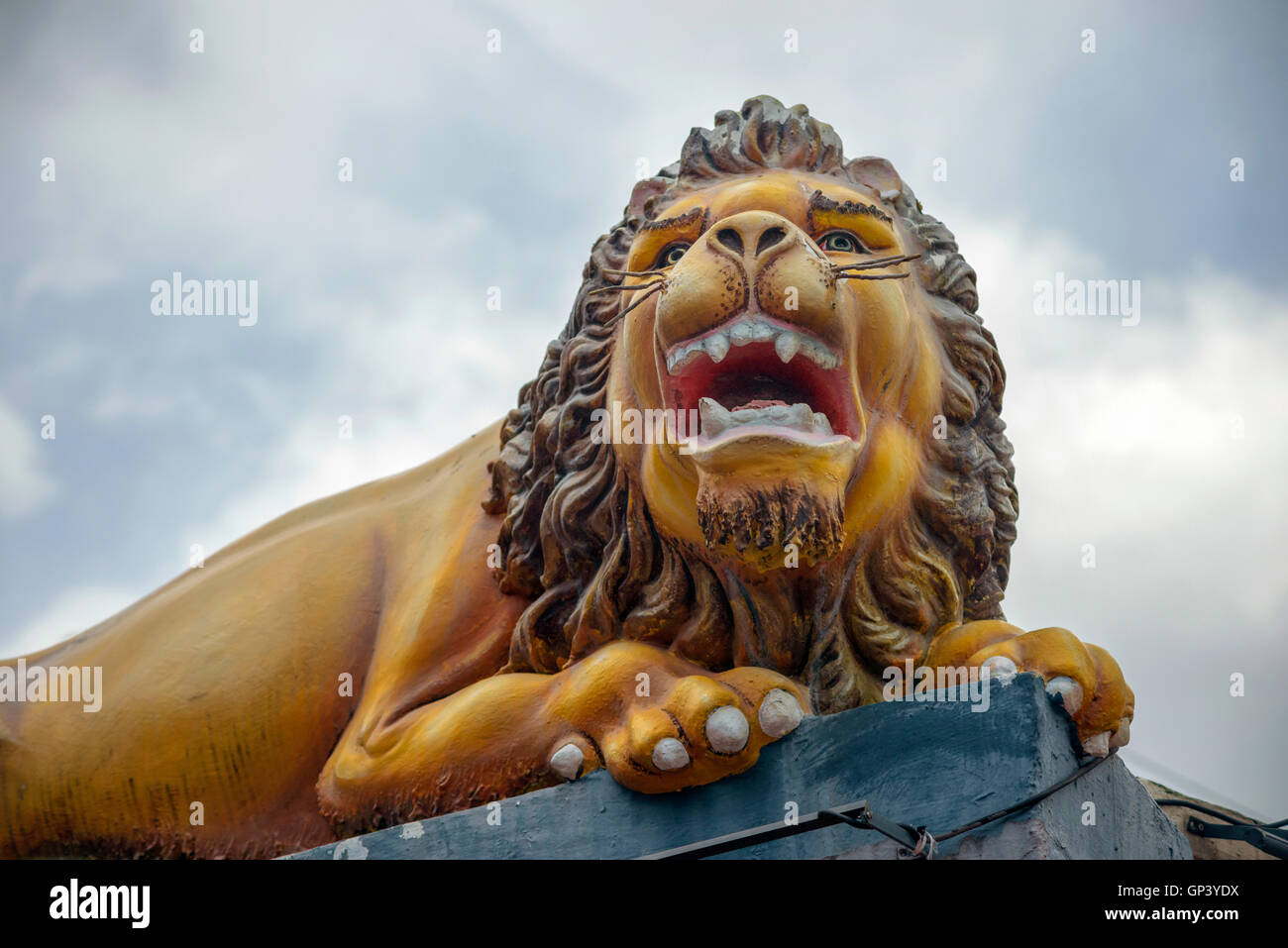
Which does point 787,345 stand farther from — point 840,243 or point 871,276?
point 840,243

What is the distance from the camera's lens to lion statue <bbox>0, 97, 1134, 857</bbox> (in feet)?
11.5

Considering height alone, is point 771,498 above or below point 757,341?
below

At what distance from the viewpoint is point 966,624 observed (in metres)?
3.84

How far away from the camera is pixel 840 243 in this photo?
398cm

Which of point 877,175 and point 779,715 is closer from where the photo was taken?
point 779,715

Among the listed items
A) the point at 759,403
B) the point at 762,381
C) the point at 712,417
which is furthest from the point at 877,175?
the point at 712,417

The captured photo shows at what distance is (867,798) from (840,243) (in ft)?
4.71

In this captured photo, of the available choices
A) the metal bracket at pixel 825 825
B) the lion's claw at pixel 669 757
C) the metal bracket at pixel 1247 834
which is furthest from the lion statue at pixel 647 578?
the metal bracket at pixel 1247 834

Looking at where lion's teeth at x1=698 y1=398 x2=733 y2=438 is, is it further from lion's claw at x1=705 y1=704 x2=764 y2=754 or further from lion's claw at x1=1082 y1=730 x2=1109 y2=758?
lion's claw at x1=1082 y1=730 x2=1109 y2=758

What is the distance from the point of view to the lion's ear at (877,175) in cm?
430

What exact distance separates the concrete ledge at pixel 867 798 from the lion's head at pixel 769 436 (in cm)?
35
